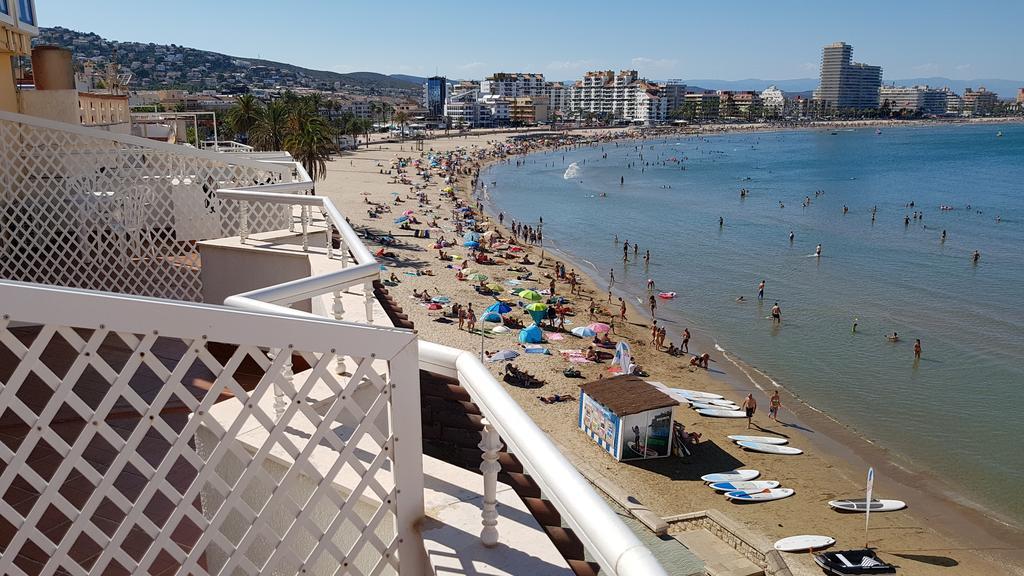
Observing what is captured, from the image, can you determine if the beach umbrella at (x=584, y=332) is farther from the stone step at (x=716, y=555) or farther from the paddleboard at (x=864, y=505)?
the stone step at (x=716, y=555)

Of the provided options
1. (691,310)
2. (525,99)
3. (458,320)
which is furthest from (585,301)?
(525,99)

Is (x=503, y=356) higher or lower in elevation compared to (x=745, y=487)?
higher

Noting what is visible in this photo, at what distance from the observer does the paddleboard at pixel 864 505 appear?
14.3 metres

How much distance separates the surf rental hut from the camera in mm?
15539

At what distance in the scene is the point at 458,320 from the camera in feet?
80.2

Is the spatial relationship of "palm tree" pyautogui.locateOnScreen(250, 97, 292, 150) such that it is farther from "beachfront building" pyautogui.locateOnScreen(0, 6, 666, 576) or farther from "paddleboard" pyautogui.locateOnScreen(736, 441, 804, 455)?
"beachfront building" pyautogui.locateOnScreen(0, 6, 666, 576)

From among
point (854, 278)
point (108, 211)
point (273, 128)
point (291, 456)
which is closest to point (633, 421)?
point (108, 211)

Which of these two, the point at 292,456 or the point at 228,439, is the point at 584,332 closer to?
the point at 292,456

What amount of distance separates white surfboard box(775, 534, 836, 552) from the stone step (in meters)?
1.56

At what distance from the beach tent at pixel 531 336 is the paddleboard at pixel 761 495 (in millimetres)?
9406

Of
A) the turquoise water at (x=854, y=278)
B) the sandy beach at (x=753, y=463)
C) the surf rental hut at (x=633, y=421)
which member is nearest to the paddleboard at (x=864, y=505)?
the sandy beach at (x=753, y=463)

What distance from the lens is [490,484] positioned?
235 cm

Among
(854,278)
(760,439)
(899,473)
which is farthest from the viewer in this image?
(854,278)

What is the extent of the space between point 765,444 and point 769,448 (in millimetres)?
183
